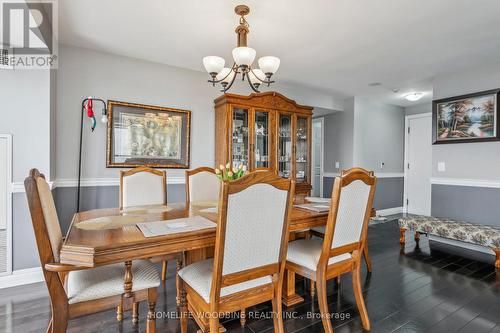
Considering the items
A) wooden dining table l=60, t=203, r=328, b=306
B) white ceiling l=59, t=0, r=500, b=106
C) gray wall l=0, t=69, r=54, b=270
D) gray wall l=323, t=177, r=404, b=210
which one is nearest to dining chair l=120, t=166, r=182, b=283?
wooden dining table l=60, t=203, r=328, b=306

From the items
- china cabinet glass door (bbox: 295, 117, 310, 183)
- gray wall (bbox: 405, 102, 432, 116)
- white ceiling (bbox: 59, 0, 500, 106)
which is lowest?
china cabinet glass door (bbox: 295, 117, 310, 183)

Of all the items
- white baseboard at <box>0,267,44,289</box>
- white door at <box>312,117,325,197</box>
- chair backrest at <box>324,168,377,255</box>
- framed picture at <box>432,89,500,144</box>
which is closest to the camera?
chair backrest at <box>324,168,377,255</box>

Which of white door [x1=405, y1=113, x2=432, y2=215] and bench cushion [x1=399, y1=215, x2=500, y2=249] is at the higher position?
white door [x1=405, y1=113, x2=432, y2=215]

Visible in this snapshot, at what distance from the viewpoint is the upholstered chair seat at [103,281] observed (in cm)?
128

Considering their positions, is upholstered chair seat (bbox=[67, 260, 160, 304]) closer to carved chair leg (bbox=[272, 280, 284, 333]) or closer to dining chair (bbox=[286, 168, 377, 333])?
carved chair leg (bbox=[272, 280, 284, 333])

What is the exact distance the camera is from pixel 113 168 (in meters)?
3.13

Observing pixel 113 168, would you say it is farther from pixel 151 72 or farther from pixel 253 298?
pixel 253 298

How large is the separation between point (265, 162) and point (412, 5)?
2.38 m

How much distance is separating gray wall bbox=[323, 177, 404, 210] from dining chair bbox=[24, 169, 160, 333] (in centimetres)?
442

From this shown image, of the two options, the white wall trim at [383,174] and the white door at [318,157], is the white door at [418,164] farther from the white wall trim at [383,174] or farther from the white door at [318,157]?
the white door at [318,157]

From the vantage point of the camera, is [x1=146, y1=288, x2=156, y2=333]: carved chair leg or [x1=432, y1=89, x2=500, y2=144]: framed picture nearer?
[x1=146, y1=288, x2=156, y2=333]: carved chair leg

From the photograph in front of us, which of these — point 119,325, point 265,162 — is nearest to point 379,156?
point 265,162

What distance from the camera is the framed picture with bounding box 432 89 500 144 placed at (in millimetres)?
3309

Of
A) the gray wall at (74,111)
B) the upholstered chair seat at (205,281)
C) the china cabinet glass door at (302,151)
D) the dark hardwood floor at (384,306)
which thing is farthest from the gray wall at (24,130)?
the china cabinet glass door at (302,151)
